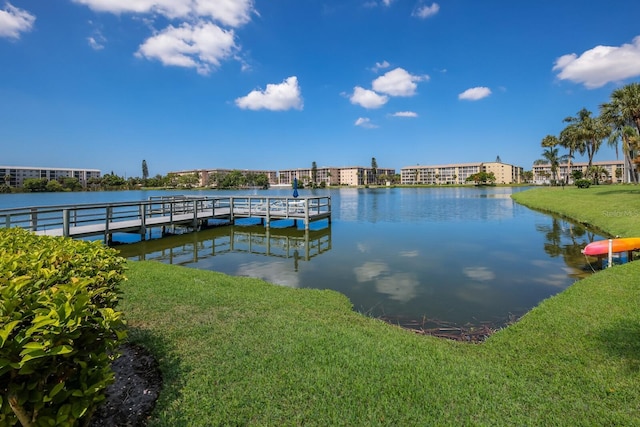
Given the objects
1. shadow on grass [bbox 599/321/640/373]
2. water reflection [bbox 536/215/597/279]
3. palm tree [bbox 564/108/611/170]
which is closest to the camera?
shadow on grass [bbox 599/321/640/373]

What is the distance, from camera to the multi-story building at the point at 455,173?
492 feet

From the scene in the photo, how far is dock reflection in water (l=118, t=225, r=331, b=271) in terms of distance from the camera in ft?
47.1

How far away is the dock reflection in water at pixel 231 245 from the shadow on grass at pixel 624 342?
27.7 feet

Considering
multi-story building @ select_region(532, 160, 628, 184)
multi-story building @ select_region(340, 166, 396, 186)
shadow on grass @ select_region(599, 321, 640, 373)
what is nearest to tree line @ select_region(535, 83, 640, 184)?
shadow on grass @ select_region(599, 321, 640, 373)

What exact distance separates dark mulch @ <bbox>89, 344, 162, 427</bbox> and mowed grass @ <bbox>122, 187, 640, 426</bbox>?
134 millimetres

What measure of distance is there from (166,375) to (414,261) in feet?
32.6

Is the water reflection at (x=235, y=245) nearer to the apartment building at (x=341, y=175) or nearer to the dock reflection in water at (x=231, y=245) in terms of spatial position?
the dock reflection in water at (x=231, y=245)

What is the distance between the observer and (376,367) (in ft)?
13.4

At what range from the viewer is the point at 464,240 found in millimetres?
16594

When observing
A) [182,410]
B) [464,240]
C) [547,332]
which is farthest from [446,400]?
[464,240]

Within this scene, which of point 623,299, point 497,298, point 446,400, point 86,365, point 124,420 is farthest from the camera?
point 497,298

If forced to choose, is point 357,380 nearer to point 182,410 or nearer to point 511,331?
point 182,410

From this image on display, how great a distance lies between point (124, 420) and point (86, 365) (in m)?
1.57

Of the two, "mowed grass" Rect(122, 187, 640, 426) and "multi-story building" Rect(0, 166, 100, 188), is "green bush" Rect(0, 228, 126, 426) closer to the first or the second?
"mowed grass" Rect(122, 187, 640, 426)
